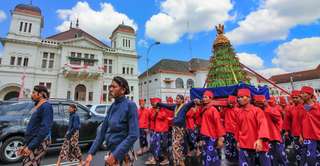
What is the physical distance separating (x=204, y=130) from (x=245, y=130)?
96 centimetres

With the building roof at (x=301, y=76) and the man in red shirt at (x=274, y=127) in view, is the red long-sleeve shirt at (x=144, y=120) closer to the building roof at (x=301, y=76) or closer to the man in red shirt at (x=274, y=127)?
the man in red shirt at (x=274, y=127)

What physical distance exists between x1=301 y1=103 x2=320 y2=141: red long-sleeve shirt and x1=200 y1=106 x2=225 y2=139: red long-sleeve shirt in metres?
1.73

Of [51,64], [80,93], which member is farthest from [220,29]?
[51,64]

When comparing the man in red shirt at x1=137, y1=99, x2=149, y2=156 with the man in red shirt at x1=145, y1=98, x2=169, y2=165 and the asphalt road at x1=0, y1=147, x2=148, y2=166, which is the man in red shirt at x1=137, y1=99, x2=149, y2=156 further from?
the man in red shirt at x1=145, y1=98, x2=169, y2=165

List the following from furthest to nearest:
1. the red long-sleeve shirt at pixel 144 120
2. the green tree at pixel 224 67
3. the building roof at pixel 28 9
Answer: the building roof at pixel 28 9, the green tree at pixel 224 67, the red long-sleeve shirt at pixel 144 120

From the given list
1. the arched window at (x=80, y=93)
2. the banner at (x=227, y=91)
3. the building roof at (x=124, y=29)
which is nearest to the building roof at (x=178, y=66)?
the building roof at (x=124, y=29)

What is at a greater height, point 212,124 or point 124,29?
point 124,29

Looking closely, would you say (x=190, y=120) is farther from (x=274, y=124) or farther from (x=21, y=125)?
(x=21, y=125)

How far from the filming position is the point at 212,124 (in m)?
4.13

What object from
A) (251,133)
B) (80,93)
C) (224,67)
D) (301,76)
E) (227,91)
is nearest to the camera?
(251,133)

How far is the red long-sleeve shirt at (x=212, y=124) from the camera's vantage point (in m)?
4.00

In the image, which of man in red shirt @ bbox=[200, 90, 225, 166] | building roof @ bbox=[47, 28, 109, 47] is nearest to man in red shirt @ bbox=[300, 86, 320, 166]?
man in red shirt @ bbox=[200, 90, 225, 166]

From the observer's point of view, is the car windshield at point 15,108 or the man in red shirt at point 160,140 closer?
the man in red shirt at point 160,140

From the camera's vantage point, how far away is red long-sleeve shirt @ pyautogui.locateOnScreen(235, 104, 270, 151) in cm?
315
